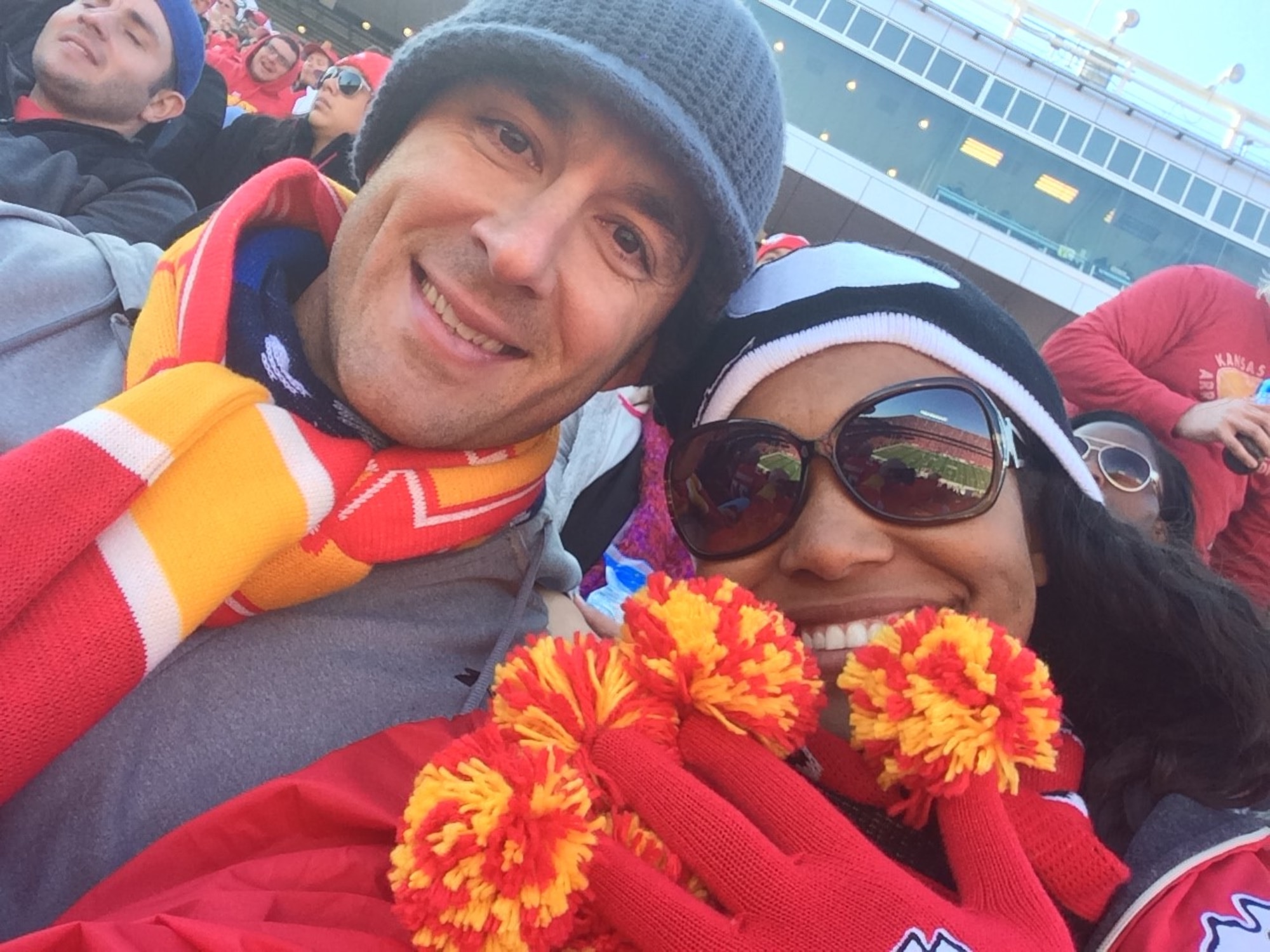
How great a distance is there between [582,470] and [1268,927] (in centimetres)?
179

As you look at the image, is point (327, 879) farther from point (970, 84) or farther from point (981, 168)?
point (970, 84)

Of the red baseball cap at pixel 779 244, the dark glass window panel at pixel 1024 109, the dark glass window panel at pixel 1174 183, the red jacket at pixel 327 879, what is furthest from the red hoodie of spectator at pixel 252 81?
the dark glass window panel at pixel 1174 183

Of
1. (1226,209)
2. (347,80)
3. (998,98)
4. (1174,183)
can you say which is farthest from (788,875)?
(1226,209)

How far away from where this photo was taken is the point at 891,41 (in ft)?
56.9

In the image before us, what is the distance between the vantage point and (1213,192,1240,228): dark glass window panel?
677 inches

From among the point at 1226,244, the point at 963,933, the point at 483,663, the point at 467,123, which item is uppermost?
the point at 1226,244

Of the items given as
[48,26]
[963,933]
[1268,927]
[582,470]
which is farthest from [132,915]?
[48,26]

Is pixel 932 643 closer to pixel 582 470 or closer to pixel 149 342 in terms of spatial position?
pixel 149 342

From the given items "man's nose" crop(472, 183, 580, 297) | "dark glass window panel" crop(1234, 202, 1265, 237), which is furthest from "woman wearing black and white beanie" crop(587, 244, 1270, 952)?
"dark glass window panel" crop(1234, 202, 1265, 237)

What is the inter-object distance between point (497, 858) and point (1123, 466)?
1.97 metres

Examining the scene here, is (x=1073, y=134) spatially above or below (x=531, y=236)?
above

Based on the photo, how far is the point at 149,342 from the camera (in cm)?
129

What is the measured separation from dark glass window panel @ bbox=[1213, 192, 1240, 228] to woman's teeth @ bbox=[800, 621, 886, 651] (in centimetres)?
2074

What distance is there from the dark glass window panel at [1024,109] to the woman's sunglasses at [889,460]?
1890 cm
